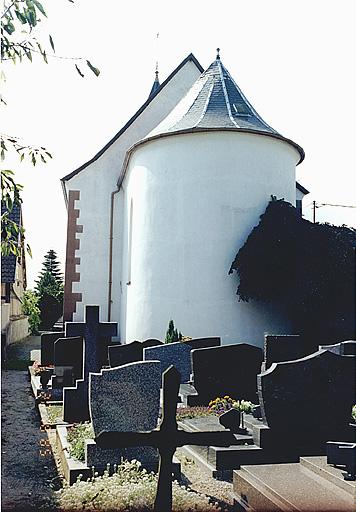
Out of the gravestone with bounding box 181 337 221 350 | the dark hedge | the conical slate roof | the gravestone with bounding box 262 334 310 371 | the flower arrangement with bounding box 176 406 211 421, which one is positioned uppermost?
the conical slate roof

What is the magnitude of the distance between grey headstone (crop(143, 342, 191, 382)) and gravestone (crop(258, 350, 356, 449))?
14.8ft

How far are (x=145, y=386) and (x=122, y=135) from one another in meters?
13.3

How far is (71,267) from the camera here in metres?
15.2

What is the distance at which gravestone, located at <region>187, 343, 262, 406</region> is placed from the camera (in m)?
8.58

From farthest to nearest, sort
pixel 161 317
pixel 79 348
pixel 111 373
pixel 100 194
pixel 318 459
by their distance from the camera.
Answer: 1. pixel 100 194
2. pixel 161 317
3. pixel 79 348
4. pixel 111 373
5. pixel 318 459

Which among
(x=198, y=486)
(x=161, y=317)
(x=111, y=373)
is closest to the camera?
(x=198, y=486)

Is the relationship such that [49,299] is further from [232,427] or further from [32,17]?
[32,17]

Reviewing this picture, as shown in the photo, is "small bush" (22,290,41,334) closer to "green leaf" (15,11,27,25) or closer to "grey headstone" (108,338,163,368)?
"grey headstone" (108,338,163,368)

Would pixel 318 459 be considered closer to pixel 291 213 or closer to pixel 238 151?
pixel 291 213

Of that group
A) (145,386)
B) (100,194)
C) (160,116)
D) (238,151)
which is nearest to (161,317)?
(238,151)

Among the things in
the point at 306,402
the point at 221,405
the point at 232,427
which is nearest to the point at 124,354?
the point at 221,405

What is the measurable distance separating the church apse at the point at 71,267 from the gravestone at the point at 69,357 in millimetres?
3963

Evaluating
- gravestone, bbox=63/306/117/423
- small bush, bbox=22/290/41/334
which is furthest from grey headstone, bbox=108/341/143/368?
small bush, bbox=22/290/41/334

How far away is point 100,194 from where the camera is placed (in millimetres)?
17125
